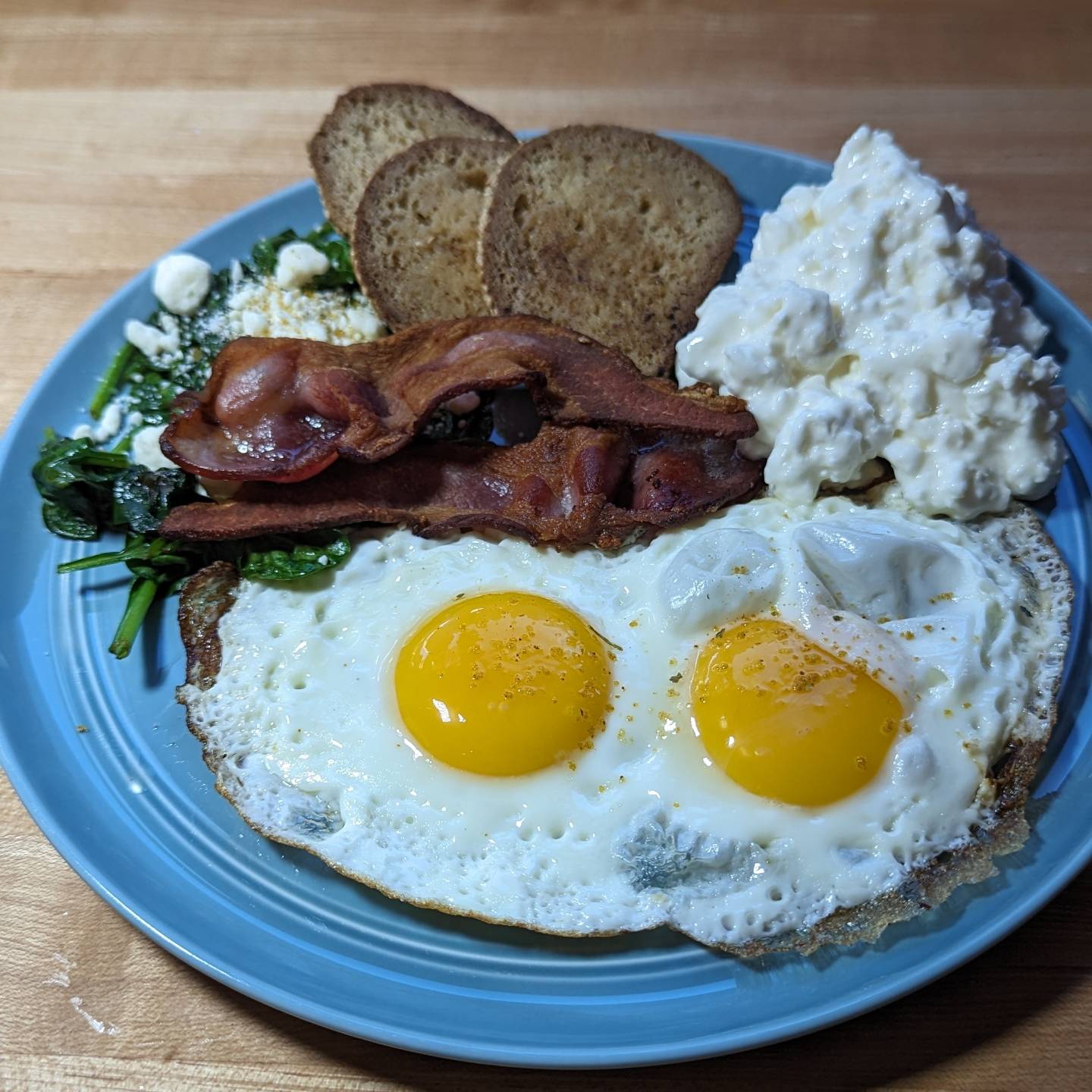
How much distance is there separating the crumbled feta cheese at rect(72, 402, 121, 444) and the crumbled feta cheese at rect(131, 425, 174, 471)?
4.4 inches

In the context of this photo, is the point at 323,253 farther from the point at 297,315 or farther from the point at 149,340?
the point at 149,340

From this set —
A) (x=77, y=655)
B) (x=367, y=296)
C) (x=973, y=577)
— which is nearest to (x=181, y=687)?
(x=77, y=655)

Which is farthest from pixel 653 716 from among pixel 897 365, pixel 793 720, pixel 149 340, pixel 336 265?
pixel 149 340

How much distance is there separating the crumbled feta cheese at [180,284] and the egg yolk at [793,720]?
232 cm

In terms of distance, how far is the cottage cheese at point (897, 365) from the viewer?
266cm

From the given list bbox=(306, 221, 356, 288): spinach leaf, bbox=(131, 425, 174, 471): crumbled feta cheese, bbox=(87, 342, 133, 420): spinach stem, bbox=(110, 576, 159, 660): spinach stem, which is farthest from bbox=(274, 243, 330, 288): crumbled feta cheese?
bbox=(110, 576, 159, 660): spinach stem

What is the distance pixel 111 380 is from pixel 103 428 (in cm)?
21

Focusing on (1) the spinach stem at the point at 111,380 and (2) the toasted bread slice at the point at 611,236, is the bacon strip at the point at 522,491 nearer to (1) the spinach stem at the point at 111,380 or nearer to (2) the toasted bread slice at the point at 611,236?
(2) the toasted bread slice at the point at 611,236

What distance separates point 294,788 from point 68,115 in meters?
3.88

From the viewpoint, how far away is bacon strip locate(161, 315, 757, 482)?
8.95 feet

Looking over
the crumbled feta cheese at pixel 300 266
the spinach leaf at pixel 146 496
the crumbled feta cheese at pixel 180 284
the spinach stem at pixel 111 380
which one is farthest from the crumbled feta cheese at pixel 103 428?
the crumbled feta cheese at pixel 300 266

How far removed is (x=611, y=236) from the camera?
3.32m

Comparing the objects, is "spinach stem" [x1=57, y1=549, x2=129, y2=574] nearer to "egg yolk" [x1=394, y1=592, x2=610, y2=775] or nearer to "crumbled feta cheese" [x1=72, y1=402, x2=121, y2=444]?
"crumbled feta cheese" [x1=72, y1=402, x2=121, y2=444]

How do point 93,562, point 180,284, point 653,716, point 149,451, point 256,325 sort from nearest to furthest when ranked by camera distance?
point 653,716 < point 93,562 < point 149,451 < point 256,325 < point 180,284
